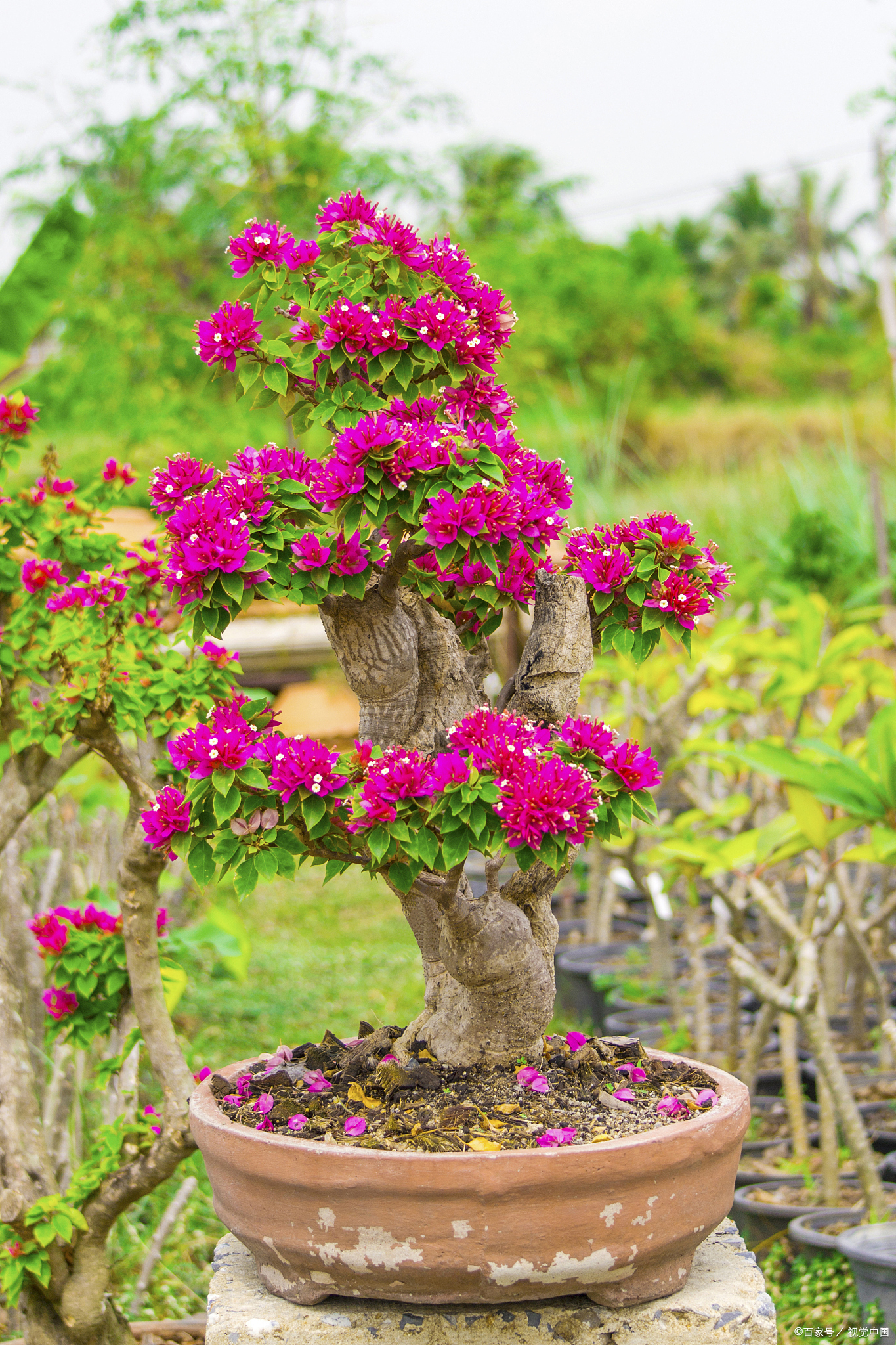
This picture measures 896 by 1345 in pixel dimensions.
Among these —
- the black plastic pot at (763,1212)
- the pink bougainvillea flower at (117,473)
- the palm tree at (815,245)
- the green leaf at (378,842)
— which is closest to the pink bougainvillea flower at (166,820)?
the green leaf at (378,842)

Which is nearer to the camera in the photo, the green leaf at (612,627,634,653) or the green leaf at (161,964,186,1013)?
the green leaf at (612,627,634,653)

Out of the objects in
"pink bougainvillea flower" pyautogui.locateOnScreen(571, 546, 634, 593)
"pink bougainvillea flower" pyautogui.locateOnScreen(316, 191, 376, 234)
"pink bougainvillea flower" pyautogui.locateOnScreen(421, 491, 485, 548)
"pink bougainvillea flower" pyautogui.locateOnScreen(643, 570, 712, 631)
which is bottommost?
"pink bougainvillea flower" pyautogui.locateOnScreen(643, 570, 712, 631)

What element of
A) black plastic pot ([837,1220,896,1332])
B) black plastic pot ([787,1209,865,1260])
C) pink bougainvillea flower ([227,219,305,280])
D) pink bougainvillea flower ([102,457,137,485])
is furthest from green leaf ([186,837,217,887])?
black plastic pot ([787,1209,865,1260])

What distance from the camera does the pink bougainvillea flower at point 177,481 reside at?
1363mm

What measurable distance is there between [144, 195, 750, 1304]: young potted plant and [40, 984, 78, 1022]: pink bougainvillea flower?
487 millimetres

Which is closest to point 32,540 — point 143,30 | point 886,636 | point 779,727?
point 886,636

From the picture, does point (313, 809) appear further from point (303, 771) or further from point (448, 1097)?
point (448, 1097)

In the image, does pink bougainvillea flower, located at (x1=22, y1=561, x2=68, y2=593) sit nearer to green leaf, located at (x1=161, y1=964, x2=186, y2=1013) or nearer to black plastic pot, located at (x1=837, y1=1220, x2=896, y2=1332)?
green leaf, located at (x1=161, y1=964, x2=186, y2=1013)

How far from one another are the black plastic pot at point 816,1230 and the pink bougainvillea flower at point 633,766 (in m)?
1.49

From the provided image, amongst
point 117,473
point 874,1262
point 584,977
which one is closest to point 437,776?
point 117,473

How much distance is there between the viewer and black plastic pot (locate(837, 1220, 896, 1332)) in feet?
6.59

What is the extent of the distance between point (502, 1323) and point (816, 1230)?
1.47m

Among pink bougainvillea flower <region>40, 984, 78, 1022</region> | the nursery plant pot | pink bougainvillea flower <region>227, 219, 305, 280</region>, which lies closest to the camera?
pink bougainvillea flower <region>227, 219, 305, 280</region>

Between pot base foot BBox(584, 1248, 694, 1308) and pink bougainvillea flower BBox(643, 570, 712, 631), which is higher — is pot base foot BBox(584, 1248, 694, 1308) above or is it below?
below
